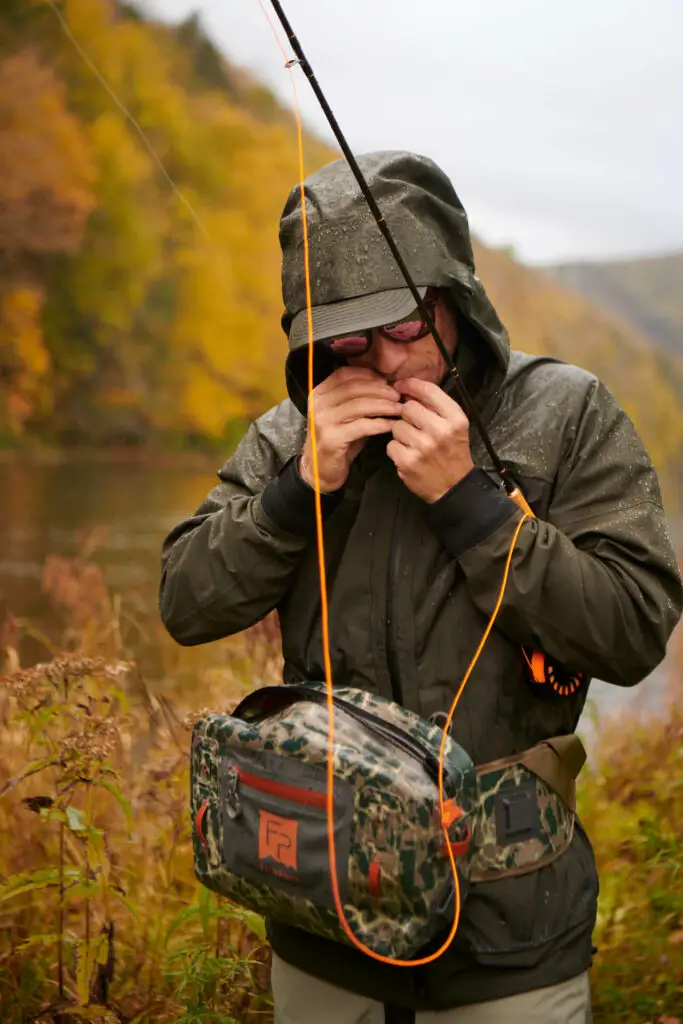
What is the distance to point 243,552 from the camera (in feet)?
4.54

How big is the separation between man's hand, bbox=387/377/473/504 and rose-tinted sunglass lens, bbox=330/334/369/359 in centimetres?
12

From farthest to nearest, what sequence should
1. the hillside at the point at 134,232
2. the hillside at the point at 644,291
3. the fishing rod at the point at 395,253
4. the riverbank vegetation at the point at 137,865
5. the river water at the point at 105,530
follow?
the hillside at the point at 644,291 → the river water at the point at 105,530 → the hillside at the point at 134,232 → the riverbank vegetation at the point at 137,865 → the fishing rod at the point at 395,253

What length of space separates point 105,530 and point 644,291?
4374mm

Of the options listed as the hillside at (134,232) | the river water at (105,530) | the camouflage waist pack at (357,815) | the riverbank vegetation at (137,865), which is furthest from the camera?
the river water at (105,530)

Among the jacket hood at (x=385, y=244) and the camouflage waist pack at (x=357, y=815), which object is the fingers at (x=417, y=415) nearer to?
the jacket hood at (x=385, y=244)

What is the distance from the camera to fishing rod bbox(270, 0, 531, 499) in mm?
1231

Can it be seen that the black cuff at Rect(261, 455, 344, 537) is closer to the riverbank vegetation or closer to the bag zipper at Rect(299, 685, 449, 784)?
the bag zipper at Rect(299, 685, 449, 784)

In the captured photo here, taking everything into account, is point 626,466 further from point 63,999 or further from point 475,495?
point 63,999

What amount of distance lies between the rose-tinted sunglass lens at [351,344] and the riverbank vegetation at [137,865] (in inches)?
38.7

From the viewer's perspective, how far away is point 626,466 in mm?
1290

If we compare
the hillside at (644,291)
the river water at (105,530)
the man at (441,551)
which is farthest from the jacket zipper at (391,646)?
the hillside at (644,291)

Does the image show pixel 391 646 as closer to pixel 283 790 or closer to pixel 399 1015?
pixel 283 790

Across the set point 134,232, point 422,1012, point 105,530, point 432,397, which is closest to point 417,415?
point 432,397

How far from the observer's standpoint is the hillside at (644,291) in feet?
19.7
